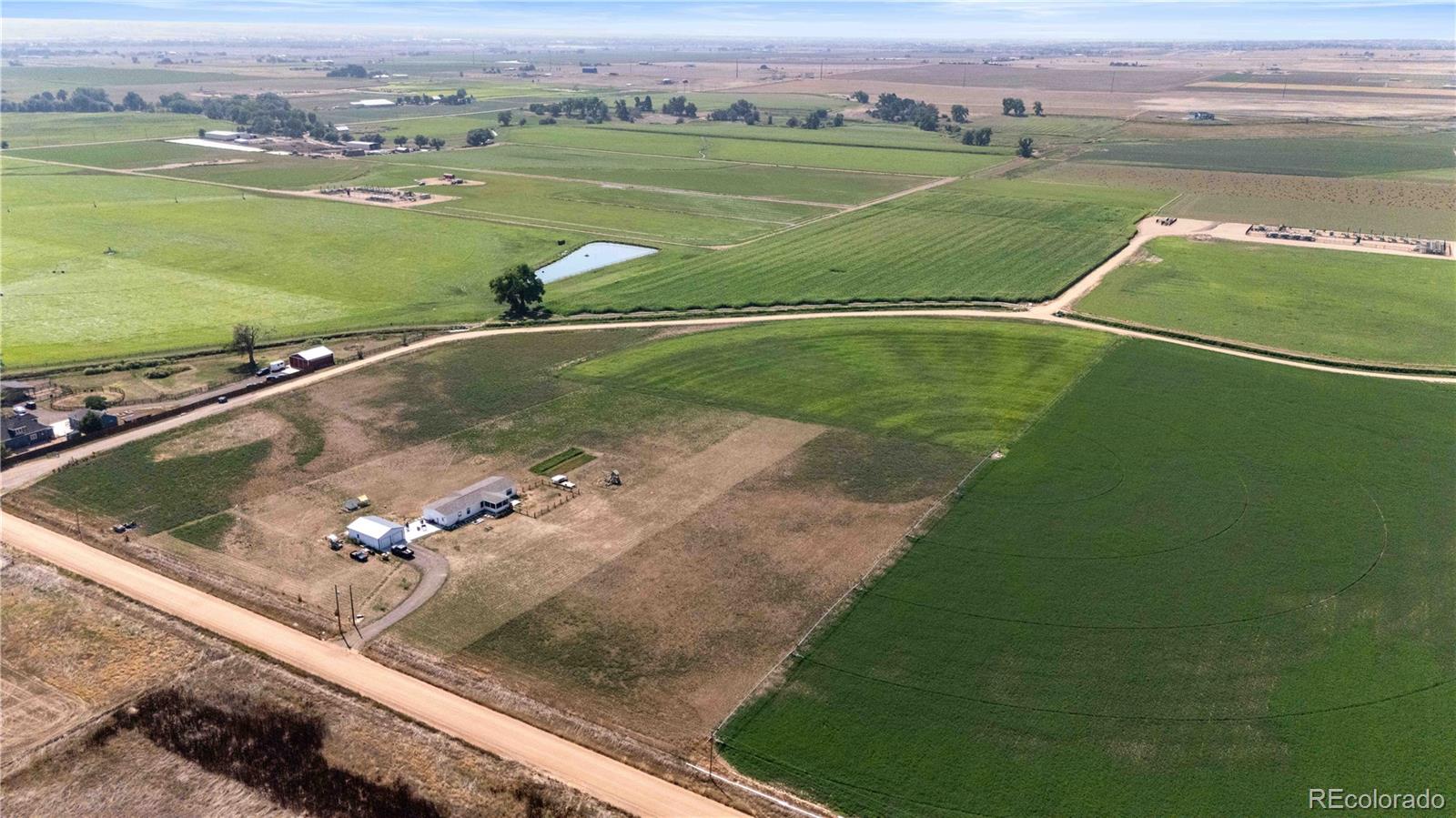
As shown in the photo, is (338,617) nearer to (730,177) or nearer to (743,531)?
(743,531)

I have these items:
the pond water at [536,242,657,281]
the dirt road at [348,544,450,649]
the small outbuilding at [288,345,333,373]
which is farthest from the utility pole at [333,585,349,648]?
the pond water at [536,242,657,281]

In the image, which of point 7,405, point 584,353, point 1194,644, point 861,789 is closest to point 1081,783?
point 861,789

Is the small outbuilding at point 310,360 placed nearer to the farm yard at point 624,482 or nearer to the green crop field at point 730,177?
the farm yard at point 624,482

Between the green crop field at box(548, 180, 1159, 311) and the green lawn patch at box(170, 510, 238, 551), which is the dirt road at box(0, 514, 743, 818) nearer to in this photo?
the green lawn patch at box(170, 510, 238, 551)

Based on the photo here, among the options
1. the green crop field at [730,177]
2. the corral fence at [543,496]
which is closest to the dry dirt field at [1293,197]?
the green crop field at [730,177]
